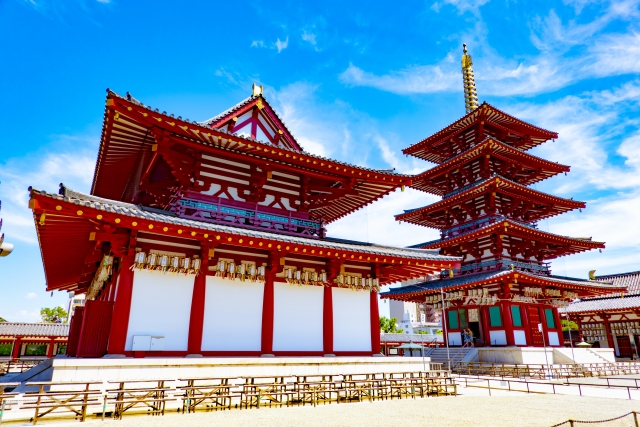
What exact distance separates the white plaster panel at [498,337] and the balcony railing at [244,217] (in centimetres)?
1901

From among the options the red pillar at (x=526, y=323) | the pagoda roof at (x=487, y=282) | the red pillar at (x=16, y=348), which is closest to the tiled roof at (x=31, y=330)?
the red pillar at (x=16, y=348)

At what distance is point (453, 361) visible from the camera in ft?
96.5

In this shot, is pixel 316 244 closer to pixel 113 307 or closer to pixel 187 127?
pixel 187 127

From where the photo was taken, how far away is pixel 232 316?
15.5 meters

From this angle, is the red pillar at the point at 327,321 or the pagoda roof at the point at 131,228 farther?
Result: the red pillar at the point at 327,321

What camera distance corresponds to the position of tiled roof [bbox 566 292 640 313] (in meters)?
38.2

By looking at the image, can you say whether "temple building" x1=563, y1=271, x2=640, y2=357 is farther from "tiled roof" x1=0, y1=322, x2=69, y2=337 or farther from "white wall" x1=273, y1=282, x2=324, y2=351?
"tiled roof" x1=0, y1=322, x2=69, y2=337

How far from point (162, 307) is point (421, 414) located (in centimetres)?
951

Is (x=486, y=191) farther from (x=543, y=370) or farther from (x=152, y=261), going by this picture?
(x=152, y=261)

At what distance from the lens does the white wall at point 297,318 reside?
16.4m

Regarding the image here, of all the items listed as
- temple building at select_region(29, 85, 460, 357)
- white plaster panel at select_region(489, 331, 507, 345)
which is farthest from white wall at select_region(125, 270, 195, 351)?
white plaster panel at select_region(489, 331, 507, 345)

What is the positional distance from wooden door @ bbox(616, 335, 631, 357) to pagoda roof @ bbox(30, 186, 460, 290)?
3398 centimetres

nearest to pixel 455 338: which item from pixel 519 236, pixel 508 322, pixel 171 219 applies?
pixel 508 322

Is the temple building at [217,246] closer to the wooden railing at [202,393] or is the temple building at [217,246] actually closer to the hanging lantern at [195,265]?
the hanging lantern at [195,265]
